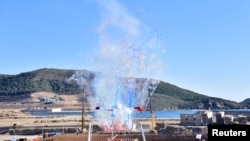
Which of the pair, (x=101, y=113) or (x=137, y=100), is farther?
(x=101, y=113)

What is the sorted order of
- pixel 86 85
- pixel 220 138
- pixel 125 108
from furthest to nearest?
pixel 86 85 → pixel 125 108 → pixel 220 138

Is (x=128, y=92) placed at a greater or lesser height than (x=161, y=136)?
greater

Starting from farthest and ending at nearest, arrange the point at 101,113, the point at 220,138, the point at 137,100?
the point at 101,113
the point at 137,100
the point at 220,138

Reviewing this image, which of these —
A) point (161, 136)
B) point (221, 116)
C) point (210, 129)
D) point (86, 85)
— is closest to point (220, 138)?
point (210, 129)

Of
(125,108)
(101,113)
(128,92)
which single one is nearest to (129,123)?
(125,108)

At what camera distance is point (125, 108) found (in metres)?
80.8

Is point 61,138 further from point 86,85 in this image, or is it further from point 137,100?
point 86,85

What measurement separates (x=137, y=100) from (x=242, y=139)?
7033cm

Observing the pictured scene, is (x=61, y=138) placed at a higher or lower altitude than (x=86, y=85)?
lower

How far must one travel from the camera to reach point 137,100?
87375 millimetres

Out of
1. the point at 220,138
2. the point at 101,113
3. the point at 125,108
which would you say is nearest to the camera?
the point at 220,138

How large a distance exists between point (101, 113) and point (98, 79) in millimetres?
7750

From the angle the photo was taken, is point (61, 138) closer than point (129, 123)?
Yes

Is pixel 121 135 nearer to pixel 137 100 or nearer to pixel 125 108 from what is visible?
pixel 125 108
